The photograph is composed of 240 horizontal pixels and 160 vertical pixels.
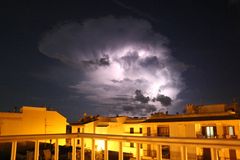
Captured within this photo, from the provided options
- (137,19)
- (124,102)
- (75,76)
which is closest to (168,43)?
(137,19)

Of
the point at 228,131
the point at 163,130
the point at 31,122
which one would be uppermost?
the point at 31,122

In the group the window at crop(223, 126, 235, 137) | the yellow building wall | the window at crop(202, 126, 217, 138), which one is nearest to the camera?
the window at crop(223, 126, 235, 137)

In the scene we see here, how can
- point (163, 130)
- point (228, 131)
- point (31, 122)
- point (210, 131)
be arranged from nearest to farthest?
point (228, 131) < point (210, 131) < point (163, 130) < point (31, 122)

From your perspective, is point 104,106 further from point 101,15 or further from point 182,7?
point 182,7

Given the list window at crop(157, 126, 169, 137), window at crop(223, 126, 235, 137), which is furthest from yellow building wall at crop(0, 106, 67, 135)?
window at crop(223, 126, 235, 137)

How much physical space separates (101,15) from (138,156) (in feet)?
76.7

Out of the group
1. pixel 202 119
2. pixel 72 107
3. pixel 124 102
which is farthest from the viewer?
pixel 124 102

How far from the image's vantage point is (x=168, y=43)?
→ 136ft

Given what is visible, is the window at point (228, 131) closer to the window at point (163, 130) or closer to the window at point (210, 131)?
the window at point (210, 131)

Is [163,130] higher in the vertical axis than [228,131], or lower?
higher

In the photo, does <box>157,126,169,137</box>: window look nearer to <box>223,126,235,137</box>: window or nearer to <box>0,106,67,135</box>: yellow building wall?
<box>223,126,235,137</box>: window

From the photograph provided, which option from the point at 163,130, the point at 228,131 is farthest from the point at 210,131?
the point at 163,130

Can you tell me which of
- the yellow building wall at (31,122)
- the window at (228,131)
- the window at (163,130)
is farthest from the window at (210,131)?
the yellow building wall at (31,122)

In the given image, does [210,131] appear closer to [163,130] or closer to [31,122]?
[163,130]
